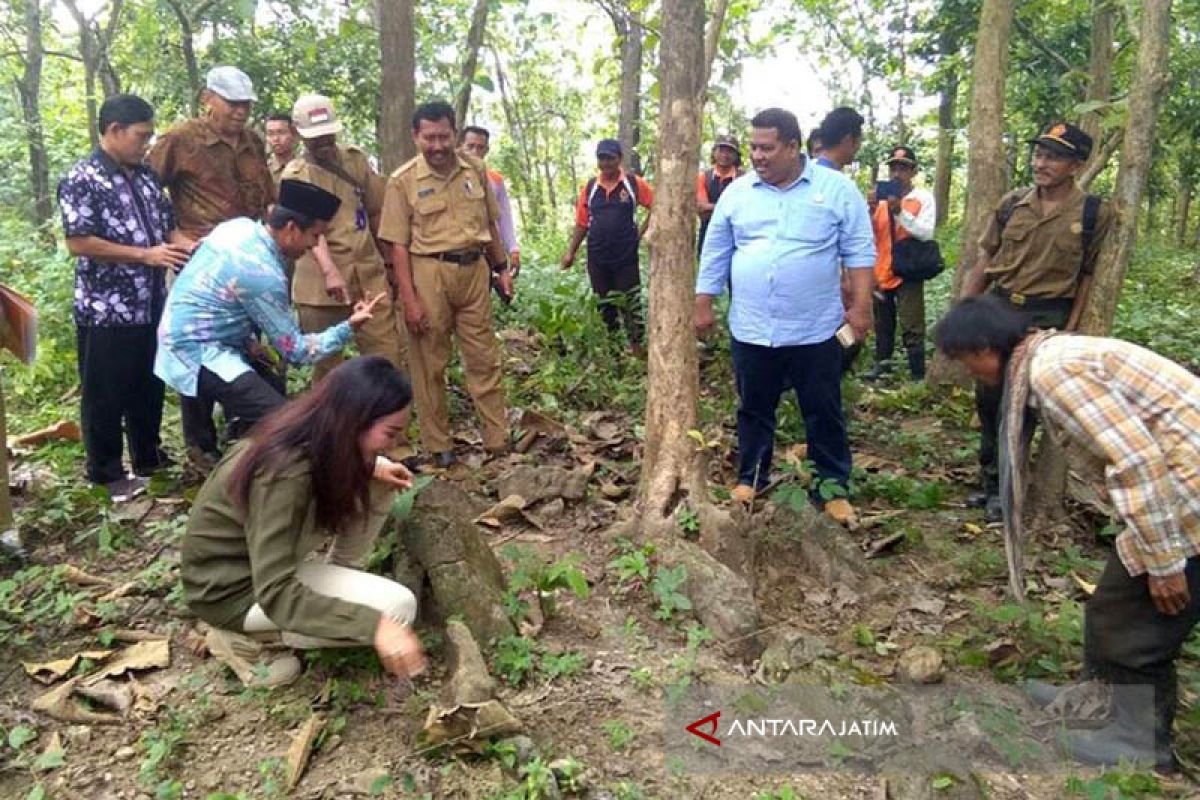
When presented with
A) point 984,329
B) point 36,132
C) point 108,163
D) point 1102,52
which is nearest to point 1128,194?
point 984,329

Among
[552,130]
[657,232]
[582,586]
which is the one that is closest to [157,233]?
[657,232]

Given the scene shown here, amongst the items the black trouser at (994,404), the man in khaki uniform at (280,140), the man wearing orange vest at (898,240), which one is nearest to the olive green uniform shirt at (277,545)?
the black trouser at (994,404)

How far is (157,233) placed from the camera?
4.47 m

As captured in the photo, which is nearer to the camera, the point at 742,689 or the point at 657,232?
the point at 742,689

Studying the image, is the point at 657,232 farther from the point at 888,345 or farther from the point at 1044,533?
the point at 888,345

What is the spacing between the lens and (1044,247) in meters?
4.51

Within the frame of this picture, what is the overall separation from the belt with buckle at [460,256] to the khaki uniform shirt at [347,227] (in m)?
0.49

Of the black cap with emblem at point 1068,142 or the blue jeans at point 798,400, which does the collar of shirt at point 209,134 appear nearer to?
the blue jeans at point 798,400

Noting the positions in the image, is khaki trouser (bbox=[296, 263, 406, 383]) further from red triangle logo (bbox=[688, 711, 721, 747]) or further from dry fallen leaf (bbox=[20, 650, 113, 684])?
red triangle logo (bbox=[688, 711, 721, 747])

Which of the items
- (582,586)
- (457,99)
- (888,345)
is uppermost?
(457,99)

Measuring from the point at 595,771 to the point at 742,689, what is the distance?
0.68 m

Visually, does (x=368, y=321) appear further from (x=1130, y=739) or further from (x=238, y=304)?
(x=1130, y=739)

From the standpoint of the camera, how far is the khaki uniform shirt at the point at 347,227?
16.5 feet

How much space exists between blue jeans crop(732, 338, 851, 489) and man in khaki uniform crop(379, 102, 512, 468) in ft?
5.31
